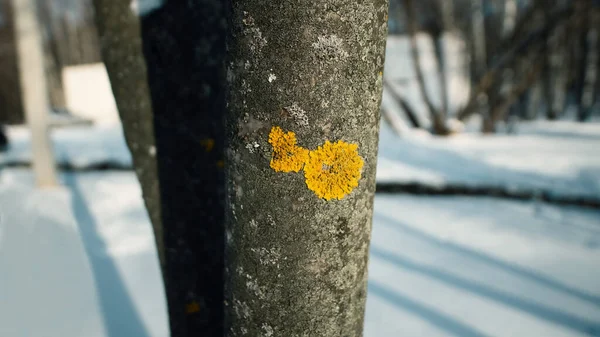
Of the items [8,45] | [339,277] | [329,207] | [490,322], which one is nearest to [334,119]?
[329,207]

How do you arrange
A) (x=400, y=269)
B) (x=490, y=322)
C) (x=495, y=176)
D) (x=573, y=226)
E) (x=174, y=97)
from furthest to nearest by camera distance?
(x=495, y=176) < (x=573, y=226) < (x=400, y=269) < (x=490, y=322) < (x=174, y=97)

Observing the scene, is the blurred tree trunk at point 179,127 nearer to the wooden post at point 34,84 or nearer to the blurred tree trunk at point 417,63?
the wooden post at point 34,84

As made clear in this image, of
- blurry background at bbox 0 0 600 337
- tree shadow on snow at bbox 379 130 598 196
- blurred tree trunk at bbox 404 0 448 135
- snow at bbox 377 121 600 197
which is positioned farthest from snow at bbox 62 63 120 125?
tree shadow on snow at bbox 379 130 598 196

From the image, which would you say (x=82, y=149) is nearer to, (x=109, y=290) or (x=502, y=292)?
(x=109, y=290)

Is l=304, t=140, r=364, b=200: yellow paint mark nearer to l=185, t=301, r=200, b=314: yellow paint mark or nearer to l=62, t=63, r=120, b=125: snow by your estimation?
l=185, t=301, r=200, b=314: yellow paint mark

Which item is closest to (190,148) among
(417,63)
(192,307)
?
(192,307)

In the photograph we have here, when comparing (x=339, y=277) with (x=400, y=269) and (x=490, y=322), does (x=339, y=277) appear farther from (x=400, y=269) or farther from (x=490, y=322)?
(x=400, y=269)
